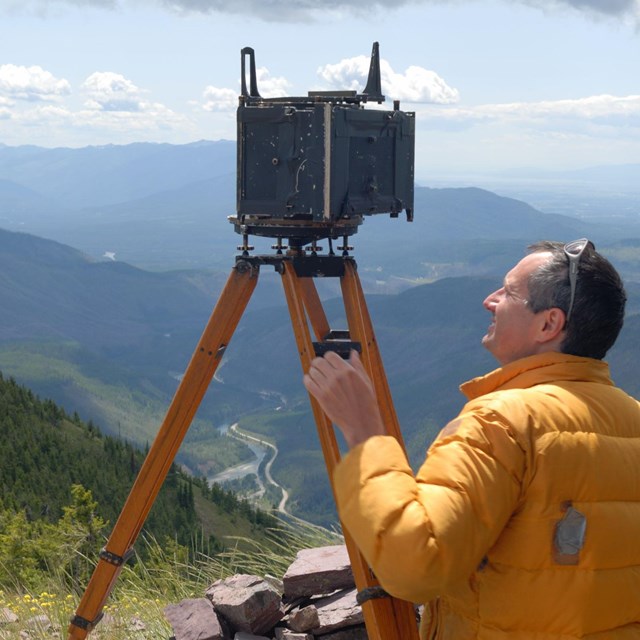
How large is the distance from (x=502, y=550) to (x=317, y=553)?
4.28 m

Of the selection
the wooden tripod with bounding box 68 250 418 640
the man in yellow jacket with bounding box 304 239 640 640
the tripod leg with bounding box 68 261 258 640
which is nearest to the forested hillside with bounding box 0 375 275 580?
the tripod leg with bounding box 68 261 258 640

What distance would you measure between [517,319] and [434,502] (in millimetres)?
894

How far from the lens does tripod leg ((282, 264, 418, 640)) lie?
4.68 m

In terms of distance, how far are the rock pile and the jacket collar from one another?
11.2 feet

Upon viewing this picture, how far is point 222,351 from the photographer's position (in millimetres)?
5633

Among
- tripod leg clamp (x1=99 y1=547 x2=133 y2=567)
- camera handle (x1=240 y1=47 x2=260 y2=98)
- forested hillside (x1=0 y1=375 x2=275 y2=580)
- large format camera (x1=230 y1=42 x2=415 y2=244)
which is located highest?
camera handle (x1=240 y1=47 x2=260 y2=98)

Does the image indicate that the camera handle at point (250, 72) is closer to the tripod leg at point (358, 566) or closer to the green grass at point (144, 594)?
the tripod leg at point (358, 566)

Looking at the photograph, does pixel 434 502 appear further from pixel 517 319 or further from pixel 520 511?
pixel 517 319

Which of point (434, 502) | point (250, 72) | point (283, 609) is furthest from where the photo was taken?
point (283, 609)

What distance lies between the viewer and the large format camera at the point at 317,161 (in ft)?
15.9

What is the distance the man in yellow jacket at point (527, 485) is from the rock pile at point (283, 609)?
10.1ft

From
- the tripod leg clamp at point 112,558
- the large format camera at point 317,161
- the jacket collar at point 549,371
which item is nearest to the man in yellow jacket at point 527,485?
the jacket collar at point 549,371

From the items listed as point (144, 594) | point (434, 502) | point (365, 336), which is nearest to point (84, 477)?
point (144, 594)

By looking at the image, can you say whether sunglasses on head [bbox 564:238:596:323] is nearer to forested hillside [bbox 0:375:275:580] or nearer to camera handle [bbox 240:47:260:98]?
camera handle [bbox 240:47:260:98]
